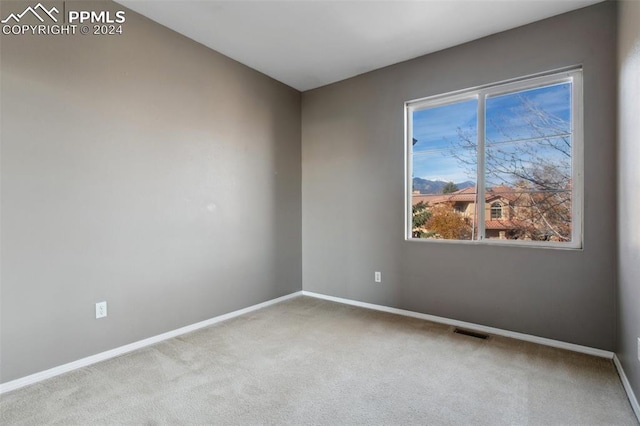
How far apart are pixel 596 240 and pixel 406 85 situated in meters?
2.24

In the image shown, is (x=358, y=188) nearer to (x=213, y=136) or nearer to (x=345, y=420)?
(x=213, y=136)

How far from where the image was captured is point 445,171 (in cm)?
331

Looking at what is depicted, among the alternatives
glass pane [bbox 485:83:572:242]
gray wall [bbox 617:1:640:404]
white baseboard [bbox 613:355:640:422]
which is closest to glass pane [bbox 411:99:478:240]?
glass pane [bbox 485:83:572:242]

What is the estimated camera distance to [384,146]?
358 centimetres

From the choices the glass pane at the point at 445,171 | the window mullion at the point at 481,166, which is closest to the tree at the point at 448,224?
the glass pane at the point at 445,171

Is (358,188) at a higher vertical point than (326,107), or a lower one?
lower

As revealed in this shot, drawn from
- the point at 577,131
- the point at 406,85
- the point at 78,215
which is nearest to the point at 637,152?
the point at 577,131

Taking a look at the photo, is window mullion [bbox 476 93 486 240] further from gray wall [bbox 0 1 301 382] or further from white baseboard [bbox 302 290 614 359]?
gray wall [bbox 0 1 301 382]

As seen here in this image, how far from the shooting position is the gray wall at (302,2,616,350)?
8.02ft

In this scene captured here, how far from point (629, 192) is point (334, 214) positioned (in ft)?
8.85

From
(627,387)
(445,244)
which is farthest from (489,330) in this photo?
(627,387)

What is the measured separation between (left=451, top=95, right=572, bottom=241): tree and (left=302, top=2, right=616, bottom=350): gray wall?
0.17 metres

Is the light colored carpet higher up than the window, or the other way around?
the window

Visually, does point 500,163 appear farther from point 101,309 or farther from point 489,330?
point 101,309
